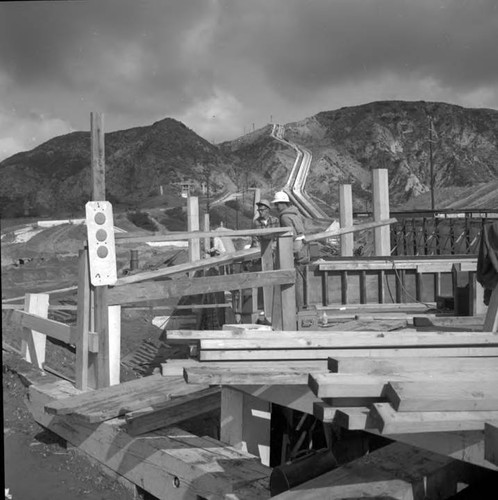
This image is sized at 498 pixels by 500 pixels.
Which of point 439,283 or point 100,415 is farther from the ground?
point 439,283

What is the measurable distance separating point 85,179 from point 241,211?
135ft

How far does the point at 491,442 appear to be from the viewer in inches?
94.7

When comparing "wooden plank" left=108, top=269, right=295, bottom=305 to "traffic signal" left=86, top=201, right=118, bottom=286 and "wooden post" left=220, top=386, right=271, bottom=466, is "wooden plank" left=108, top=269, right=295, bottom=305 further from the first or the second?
"wooden post" left=220, top=386, right=271, bottom=466

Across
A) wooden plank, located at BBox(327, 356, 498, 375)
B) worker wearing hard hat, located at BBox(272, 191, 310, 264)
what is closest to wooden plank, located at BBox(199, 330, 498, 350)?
wooden plank, located at BBox(327, 356, 498, 375)

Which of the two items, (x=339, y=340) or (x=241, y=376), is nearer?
(x=241, y=376)

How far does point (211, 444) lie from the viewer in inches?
173

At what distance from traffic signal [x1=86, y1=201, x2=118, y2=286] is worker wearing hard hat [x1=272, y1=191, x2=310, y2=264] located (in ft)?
10.7

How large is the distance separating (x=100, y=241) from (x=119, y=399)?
1314mm

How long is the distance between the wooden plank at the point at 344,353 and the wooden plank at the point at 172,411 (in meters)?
1.43

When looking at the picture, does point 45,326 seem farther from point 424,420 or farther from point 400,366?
point 424,420

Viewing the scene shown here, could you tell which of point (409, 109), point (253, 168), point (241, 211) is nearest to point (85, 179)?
point (253, 168)

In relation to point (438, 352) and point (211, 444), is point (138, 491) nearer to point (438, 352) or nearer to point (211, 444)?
point (211, 444)

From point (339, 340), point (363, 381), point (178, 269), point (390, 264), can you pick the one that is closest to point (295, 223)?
point (390, 264)

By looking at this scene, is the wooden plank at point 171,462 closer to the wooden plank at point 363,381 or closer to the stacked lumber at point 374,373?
the stacked lumber at point 374,373
